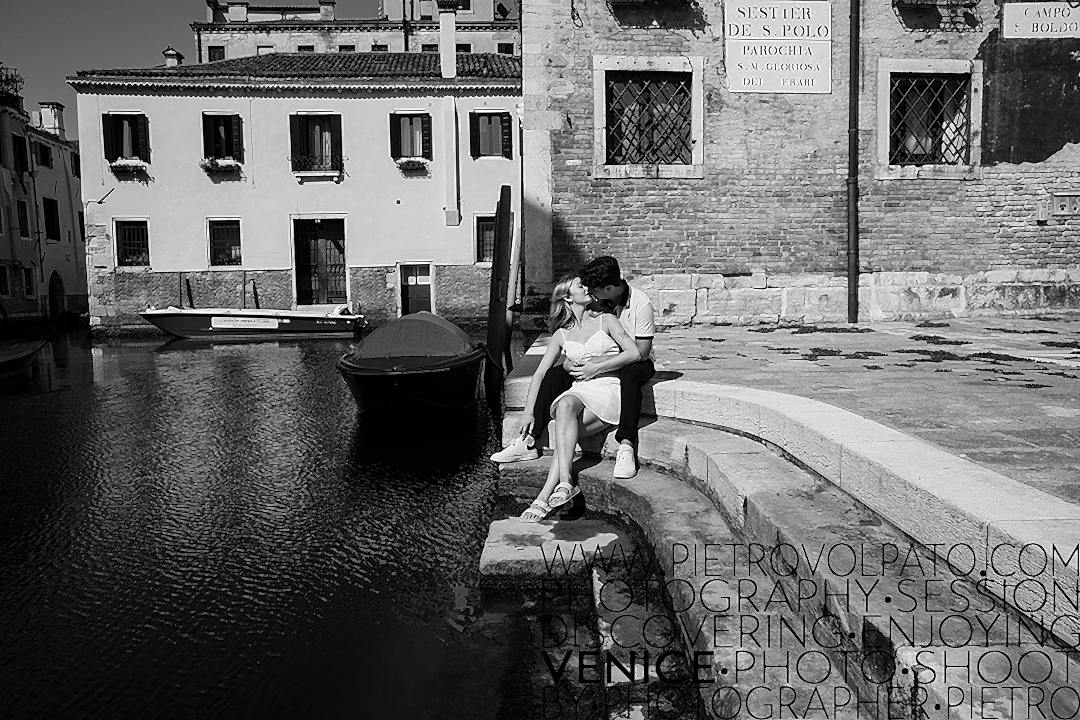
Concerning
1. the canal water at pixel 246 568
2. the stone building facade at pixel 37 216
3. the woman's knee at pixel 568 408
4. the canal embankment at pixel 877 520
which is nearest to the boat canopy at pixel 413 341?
the canal water at pixel 246 568

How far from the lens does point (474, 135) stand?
2161 centimetres

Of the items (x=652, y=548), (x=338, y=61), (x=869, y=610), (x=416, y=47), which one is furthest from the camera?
(x=416, y=47)

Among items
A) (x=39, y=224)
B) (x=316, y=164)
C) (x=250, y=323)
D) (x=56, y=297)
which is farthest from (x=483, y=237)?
(x=56, y=297)

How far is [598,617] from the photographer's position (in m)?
3.31

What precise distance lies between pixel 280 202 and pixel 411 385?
1506cm

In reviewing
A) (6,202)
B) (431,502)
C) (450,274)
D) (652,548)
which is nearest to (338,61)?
(450,274)

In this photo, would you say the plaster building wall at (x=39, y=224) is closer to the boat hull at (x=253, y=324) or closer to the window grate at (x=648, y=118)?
the boat hull at (x=253, y=324)

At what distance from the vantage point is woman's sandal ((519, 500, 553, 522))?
418cm

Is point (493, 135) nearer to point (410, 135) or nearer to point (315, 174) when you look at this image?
point (410, 135)

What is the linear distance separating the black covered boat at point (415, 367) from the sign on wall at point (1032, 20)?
750cm

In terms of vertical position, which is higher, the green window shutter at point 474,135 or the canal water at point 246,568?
the green window shutter at point 474,135

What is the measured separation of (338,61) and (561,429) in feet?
71.7

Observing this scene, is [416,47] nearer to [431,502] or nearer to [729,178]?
[729,178]

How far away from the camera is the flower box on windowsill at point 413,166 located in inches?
835
